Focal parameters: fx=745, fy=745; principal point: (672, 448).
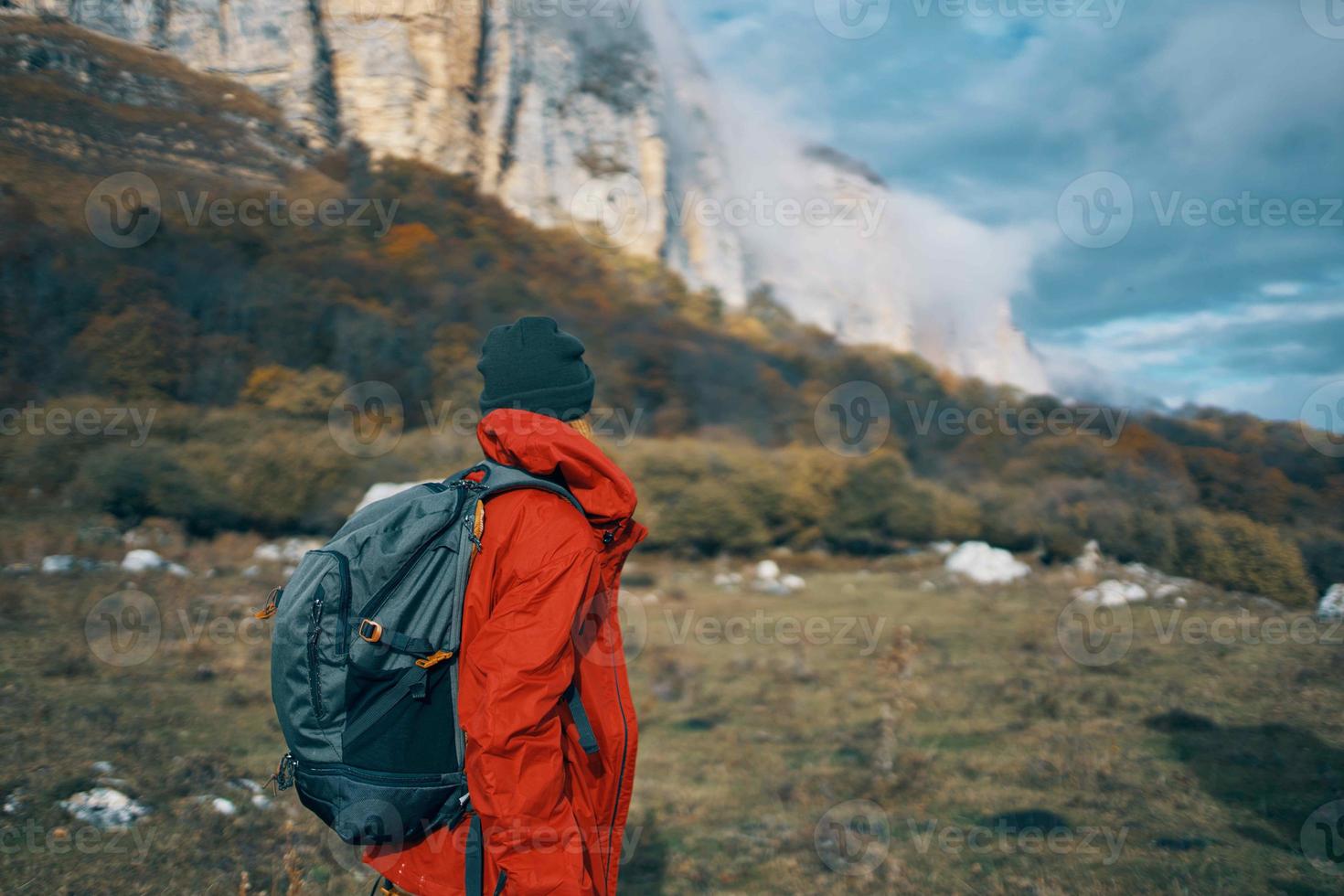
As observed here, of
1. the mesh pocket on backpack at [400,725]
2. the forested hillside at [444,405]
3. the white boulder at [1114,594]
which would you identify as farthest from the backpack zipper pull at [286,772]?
the white boulder at [1114,594]

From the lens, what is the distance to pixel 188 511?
1174cm

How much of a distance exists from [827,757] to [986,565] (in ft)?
31.5

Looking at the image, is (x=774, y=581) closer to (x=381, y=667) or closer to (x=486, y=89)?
(x=381, y=667)

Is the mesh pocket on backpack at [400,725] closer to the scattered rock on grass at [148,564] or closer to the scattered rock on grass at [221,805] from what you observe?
the scattered rock on grass at [221,805]

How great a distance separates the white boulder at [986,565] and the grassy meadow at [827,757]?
4.38 metres

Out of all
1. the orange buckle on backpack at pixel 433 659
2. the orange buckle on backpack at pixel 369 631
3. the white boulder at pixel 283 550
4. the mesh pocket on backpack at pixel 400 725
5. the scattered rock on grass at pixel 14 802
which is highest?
the orange buckle on backpack at pixel 369 631

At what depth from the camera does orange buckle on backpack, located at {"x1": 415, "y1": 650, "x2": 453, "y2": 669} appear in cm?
137

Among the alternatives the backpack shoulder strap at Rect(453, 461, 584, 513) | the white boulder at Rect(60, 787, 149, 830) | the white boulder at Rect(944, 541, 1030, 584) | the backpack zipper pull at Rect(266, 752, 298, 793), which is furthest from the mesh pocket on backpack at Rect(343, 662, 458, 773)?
the white boulder at Rect(944, 541, 1030, 584)

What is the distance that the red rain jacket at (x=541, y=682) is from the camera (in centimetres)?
129

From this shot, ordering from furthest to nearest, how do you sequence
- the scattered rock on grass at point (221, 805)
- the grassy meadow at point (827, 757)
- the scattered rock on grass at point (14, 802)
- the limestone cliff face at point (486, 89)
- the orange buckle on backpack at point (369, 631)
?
1. the limestone cliff face at point (486, 89)
2. the scattered rock on grass at point (221, 805)
3. the grassy meadow at point (827, 757)
4. the scattered rock on grass at point (14, 802)
5. the orange buckle on backpack at point (369, 631)

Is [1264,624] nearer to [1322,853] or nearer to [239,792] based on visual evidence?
[1322,853]

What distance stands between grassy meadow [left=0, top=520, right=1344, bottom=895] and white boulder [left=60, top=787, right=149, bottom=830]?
0.06 m

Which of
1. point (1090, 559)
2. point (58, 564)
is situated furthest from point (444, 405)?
point (1090, 559)

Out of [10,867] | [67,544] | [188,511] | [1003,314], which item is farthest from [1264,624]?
[1003,314]
